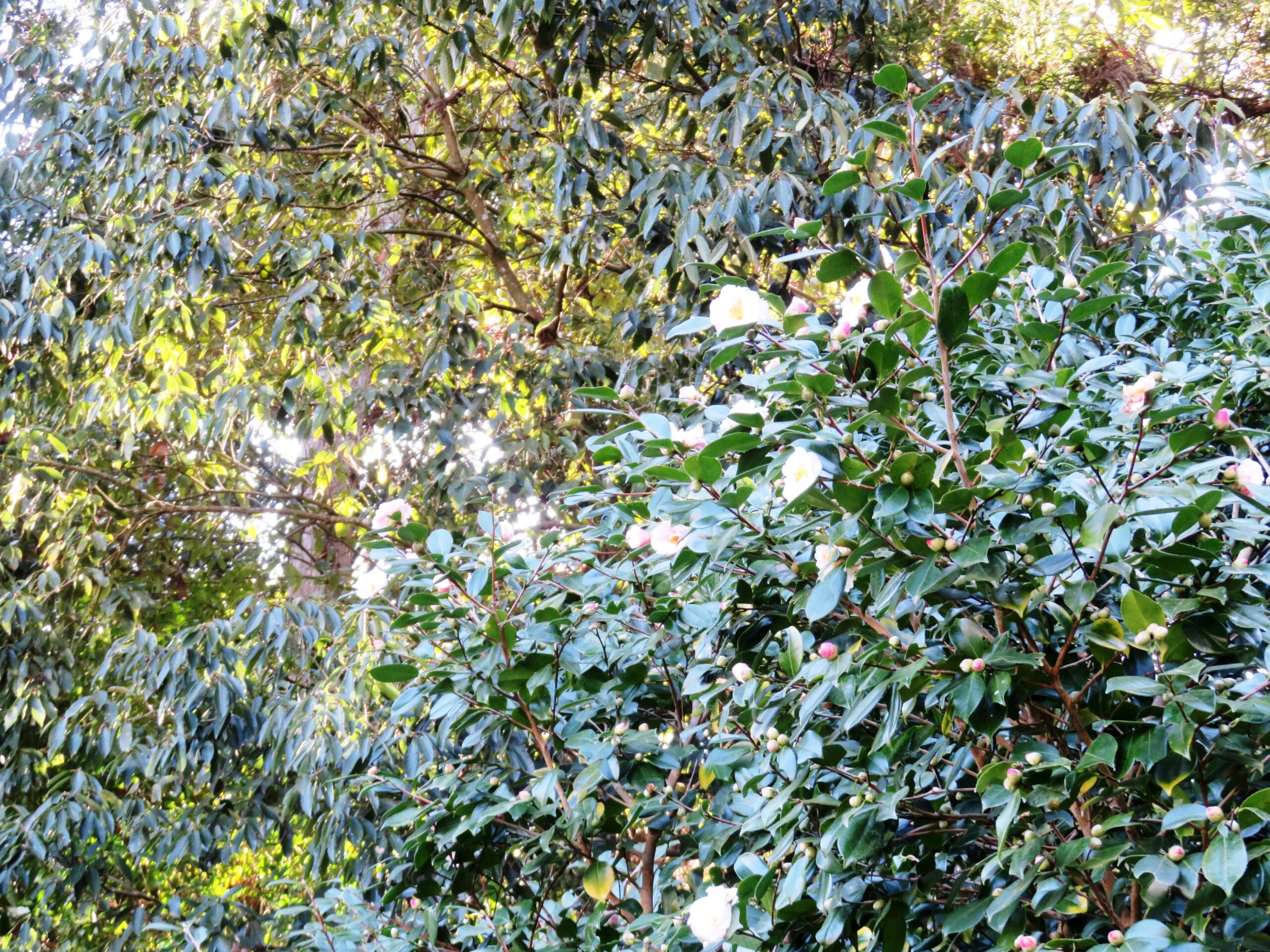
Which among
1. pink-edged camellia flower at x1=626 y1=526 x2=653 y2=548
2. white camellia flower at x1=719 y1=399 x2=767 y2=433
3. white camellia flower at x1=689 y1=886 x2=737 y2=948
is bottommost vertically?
white camellia flower at x1=689 y1=886 x2=737 y2=948

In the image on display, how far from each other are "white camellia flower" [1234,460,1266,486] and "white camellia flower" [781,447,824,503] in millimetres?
347

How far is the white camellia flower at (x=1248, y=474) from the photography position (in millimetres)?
906

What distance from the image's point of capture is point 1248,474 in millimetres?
913

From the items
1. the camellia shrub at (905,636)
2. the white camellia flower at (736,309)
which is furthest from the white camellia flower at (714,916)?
the white camellia flower at (736,309)

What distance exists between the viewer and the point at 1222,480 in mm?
957

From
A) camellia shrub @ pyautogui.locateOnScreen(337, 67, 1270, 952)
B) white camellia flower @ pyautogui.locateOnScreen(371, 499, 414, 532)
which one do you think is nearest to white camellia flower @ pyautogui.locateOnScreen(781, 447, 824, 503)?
camellia shrub @ pyautogui.locateOnScreen(337, 67, 1270, 952)

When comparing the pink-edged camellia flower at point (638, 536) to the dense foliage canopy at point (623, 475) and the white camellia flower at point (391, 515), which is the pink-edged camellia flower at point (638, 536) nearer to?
the dense foliage canopy at point (623, 475)

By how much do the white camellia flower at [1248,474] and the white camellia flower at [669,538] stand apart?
512mm

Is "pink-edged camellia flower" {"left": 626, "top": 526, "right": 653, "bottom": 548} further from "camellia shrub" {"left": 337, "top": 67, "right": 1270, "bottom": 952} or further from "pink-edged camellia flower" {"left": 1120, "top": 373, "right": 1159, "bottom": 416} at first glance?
"pink-edged camellia flower" {"left": 1120, "top": 373, "right": 1159, "bottom": 416}

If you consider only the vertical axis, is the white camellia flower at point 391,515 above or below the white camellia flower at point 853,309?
below

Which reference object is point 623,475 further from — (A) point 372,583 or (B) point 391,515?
(A) point 372,583

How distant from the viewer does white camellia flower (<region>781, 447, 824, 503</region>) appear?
0.92 m

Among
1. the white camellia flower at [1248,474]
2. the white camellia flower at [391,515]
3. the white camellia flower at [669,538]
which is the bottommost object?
the white camellia flower at [391,515]

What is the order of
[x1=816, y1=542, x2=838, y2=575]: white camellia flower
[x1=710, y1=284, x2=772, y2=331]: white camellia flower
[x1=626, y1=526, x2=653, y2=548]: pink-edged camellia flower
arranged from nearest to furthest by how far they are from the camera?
[x1=816, y1=542, x2=838, y2=575]: white camellia flower → [x1=710, y1=284, x2=772, y2=331]: white camellia flower → [x1=626, y1=526, x2=653, y2=548]: pink-edged camellia flower
